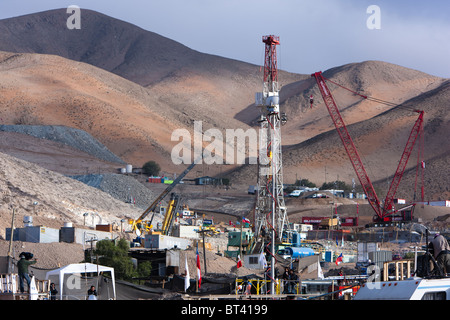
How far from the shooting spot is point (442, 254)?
17.7 meters

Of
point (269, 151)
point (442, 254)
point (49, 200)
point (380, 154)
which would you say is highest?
point (380, 154)

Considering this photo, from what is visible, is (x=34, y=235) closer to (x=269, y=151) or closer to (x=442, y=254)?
(x=269, y=151)

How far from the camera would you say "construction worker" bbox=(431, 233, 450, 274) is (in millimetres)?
17625

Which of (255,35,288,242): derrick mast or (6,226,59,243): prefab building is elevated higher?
(255,35,288,242): derrick mast

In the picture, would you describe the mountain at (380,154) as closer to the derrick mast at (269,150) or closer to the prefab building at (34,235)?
the derrick mast at (269,150)

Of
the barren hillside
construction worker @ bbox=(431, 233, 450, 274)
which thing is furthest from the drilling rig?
construction worker @ bbox=(431, 233, 450, 274)

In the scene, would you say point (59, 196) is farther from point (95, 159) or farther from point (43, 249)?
point (95, 159)

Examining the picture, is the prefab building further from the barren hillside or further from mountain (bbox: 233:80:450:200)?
mountain (bbox: 233:80:450:200)

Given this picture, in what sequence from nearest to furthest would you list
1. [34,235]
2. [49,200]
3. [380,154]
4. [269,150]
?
[34,235], [269,150], [49,200], [380,154]

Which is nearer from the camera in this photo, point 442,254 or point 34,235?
point 442,254

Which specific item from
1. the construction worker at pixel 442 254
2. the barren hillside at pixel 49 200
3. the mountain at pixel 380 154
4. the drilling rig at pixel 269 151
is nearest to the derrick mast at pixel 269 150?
the drilling rig at pixel 269 151

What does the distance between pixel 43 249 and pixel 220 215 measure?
220 ft

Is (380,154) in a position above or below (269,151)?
above

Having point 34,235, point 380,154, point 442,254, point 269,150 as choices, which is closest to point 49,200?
point 269,150
